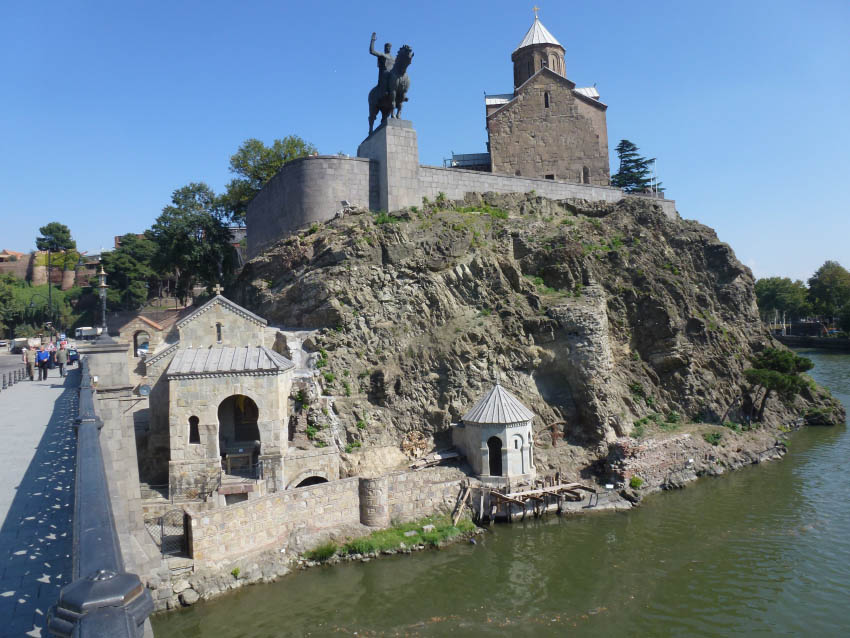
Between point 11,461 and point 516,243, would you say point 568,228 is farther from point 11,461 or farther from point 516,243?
point 11,461

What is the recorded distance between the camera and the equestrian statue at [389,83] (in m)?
24.2

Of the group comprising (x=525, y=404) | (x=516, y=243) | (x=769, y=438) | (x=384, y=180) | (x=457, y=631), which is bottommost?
(x=457, y=631)

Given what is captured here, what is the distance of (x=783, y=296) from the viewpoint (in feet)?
233

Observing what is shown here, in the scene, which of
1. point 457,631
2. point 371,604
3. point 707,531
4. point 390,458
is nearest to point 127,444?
point 371,604

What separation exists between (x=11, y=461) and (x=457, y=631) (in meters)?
10.3

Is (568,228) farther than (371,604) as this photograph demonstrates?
Yes

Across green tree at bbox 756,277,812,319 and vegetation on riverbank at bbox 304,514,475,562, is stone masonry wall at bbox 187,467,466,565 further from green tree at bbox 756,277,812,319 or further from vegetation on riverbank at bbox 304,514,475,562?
green tree at bbox 756,277,812,319

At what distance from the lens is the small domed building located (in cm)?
2083

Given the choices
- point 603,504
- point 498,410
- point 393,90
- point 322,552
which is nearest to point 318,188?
point 393,90

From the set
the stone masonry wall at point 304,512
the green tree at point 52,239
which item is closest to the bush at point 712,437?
the stone masonry wall at point 304,512

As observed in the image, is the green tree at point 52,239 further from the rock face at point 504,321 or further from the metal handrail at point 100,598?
the metal handrail at point 100,598

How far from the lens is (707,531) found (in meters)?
19.2

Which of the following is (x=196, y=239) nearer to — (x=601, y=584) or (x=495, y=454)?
(x=495, y=454)

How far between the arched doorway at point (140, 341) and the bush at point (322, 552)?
16410 millimetres
